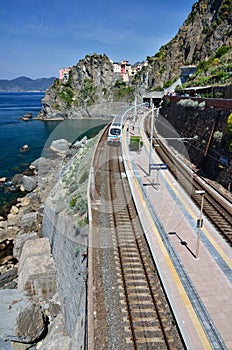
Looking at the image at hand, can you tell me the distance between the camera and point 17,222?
73.9 ft

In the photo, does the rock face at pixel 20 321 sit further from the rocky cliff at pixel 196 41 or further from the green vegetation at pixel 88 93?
the green vegetation at pixel 88 93

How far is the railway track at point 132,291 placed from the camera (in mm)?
7254

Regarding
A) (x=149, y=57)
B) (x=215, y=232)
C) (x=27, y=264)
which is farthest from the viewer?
(x=149, y=57)

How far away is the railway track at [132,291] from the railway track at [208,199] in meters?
3.74

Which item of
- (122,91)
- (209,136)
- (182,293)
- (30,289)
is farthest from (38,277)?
(122,91)

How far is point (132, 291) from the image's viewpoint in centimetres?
880

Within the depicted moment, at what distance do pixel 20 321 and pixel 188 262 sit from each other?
25.1ft

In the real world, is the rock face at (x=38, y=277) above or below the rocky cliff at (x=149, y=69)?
below

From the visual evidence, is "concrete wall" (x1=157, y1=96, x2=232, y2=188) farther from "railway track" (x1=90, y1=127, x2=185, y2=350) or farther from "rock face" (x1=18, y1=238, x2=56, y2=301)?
"rock face" (x1=18, y1=238, x2=56, y2=301)

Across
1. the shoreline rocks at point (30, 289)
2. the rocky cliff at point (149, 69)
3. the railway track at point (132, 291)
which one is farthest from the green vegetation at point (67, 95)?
the railway track at point (132, 291)

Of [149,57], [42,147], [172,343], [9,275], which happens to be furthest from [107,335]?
[149,57]

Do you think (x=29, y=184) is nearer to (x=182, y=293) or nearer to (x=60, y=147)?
(x=60, y=147)

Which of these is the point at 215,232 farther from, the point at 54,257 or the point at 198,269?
the point at 54,257

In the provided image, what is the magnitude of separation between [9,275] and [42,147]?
1424 inches
